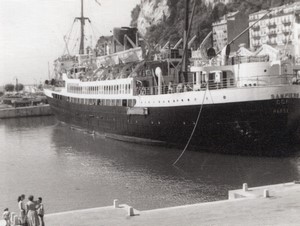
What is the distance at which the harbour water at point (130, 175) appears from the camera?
2269cm

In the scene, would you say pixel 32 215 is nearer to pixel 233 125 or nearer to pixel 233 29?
pixel 233 125

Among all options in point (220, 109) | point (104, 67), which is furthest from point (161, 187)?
point (104, 67)

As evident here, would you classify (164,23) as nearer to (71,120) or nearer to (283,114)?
(71,120)

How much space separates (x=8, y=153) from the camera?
1633 inches

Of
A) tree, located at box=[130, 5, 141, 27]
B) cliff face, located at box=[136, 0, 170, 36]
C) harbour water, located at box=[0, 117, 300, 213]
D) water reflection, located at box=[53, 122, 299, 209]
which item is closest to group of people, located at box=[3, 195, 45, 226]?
harbour water, located at box=[0, 117, 300, 213]

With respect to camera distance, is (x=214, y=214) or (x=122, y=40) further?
(x=122, y=40)

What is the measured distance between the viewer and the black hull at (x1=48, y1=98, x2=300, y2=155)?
30422 mm

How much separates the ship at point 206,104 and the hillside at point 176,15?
6786cm

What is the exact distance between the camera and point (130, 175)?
91.9ft

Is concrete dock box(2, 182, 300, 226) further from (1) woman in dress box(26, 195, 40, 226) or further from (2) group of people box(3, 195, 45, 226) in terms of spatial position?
(1) woman in dress box(26, 195, 40, 226)

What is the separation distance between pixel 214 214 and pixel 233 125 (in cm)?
1703

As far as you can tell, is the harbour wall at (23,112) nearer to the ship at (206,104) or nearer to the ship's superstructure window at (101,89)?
the ship's superstructure window at (101,89)

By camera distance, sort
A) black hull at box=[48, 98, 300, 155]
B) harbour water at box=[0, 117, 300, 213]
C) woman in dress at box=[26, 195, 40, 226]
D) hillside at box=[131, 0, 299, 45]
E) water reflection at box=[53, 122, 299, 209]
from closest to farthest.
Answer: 1. woman in dress at box=[26, 195, 40, 226]
2. harbour water at box=[0, 117, 300, 213]
3. water reflection at box=[53, 122, 299, 209]
4. black hull at box=[48, 98, 300, 155]
5. hillside at box=[131, 0, 299, 45]

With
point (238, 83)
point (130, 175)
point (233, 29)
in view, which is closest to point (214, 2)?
point (233, 29)
